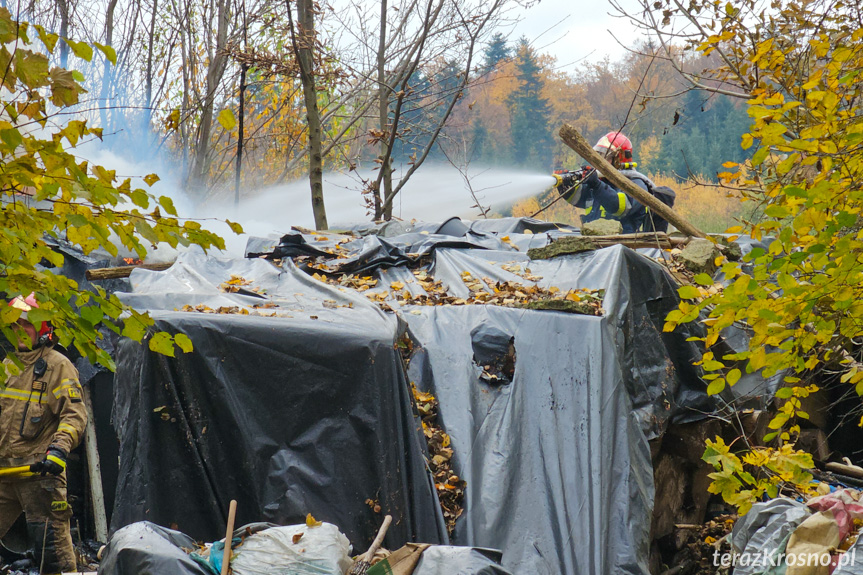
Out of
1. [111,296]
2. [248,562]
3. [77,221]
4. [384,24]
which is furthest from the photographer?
[384,24]

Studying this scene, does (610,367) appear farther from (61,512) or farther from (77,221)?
(61,512)

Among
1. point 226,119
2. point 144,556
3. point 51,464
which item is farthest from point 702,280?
point 51,464

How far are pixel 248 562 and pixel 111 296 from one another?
4.18ft

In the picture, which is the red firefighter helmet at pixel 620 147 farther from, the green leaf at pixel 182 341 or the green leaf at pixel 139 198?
the green leaf at pixel 139 198

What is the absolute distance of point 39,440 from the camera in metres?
4.95

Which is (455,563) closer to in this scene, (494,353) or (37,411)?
(494,353)

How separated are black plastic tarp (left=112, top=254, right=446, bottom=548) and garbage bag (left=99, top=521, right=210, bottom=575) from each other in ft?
3.07

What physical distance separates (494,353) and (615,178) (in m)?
2.17

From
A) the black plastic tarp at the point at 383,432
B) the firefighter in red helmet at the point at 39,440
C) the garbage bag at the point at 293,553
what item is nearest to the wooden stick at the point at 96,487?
the firefighter in red helmet at the point at 39,440

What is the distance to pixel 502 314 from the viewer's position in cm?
460

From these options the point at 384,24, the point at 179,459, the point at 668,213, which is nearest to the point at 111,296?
the point at 179,459

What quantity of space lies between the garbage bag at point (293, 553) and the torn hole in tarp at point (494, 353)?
1631mm

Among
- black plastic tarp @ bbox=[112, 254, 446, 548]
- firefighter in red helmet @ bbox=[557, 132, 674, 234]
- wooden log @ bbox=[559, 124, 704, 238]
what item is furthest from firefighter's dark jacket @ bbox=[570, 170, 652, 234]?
black plastic tarp @ bbox=[112, 254, 446, 548]

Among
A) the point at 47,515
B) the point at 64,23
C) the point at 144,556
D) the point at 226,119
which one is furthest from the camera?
the point at 64,23
